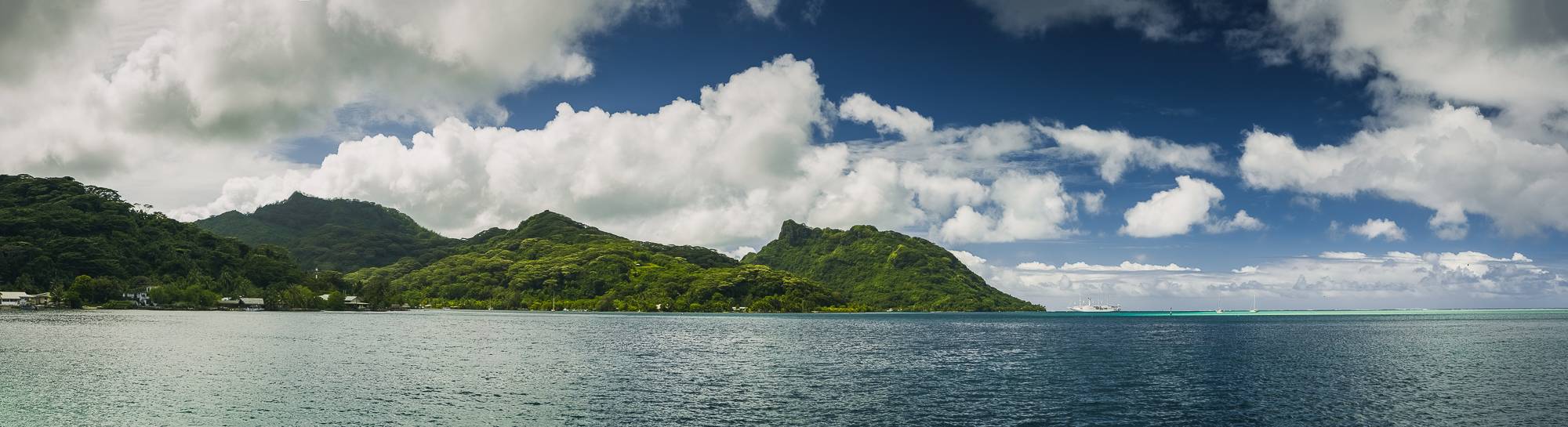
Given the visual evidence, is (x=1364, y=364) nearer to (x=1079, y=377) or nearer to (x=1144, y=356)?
(x=1144, y=356)

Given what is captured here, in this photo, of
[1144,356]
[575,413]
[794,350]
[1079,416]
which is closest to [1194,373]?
[1144,356]

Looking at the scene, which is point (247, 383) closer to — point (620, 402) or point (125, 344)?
point (620, 402)

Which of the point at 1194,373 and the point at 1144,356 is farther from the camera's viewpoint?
the point at 1144,356

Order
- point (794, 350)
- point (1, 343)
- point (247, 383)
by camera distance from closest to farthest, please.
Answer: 1. point (247, 383)
2. point (1, 343)
3. point (794, 350)

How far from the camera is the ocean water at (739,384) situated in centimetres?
6450

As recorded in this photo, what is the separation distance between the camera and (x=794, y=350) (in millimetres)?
146250

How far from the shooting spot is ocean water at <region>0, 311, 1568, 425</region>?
64.5 m

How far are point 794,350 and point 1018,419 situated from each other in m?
84.4

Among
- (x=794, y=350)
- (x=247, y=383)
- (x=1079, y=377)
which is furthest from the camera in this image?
(x=794, y=350)

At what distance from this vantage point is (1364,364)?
4619 inches

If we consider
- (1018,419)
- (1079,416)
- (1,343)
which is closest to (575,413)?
(1018,419)

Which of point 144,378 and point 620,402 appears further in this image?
point 144,378

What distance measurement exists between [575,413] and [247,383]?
4100cm

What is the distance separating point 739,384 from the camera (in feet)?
291
